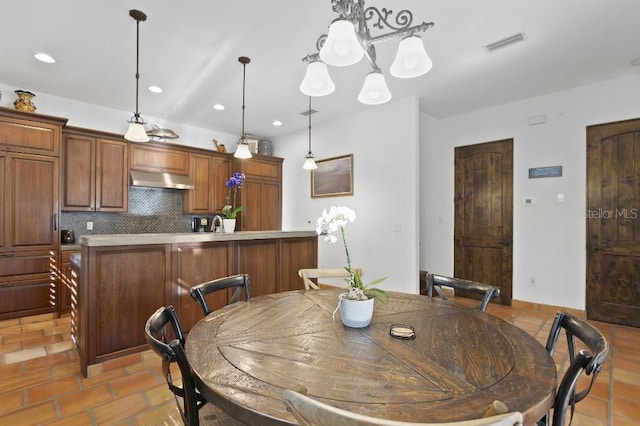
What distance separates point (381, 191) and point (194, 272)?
2.68 meters

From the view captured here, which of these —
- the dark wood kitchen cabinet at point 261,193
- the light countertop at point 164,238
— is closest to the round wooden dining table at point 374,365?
the light countertop at point 164,238

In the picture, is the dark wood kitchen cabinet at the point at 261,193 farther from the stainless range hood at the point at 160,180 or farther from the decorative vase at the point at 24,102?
the decorative vase at the point at 24,102

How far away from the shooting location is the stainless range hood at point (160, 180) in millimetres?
4395

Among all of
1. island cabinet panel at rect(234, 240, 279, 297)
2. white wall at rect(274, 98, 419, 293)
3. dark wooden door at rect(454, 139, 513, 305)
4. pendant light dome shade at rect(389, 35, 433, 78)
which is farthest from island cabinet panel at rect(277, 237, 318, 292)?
dark wooden door at rect(454, 139, 513, 305)

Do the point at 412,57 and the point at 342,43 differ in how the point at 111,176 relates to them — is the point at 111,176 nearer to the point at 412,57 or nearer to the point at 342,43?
the point at 342,43

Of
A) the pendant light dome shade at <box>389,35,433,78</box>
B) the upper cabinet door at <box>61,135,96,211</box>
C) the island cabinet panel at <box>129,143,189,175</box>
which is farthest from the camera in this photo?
the island cabinet panel at <box>129,143,189,175</box>

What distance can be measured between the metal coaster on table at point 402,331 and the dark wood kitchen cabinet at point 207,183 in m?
4.49

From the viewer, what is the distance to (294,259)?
3.59 m

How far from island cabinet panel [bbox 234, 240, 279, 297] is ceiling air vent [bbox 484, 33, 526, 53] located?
2804 millimetres

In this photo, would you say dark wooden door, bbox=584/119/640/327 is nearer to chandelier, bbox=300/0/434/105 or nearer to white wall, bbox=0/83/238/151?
chandelier, bbox=300/0/434/105

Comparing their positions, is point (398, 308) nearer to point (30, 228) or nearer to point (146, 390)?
point (146, 390)

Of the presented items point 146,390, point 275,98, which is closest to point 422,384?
point 146,390

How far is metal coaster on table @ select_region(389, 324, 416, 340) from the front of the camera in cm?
121

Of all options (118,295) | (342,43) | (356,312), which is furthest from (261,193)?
(356,312)
